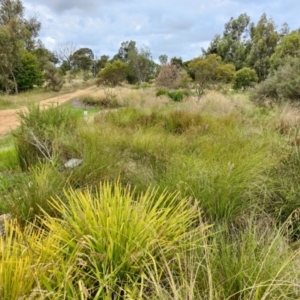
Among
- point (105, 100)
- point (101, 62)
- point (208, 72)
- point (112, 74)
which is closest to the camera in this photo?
point (105, 100)

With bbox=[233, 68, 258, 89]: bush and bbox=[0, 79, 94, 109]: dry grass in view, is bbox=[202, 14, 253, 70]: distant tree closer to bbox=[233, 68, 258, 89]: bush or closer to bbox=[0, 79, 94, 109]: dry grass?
bbox=[233, 68, 258, 89]: bush

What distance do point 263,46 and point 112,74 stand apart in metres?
18.2

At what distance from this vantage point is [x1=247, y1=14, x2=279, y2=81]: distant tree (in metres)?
31.4

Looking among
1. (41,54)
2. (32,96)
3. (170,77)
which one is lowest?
(32,96)

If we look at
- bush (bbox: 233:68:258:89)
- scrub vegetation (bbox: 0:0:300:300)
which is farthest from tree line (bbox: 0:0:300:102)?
scrub vegetation (bbox: 0:0:300:300)

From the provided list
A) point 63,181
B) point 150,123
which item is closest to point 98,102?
point 150,123

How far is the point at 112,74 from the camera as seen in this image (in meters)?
27.7

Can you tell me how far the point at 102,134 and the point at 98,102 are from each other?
13.1 m

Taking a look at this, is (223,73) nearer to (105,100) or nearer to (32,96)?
(105,100)

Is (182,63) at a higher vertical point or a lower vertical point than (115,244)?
higher

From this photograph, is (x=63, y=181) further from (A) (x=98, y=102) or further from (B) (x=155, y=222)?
(A) (x=98, y=102)

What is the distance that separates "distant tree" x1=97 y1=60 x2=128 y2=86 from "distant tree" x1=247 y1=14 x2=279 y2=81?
15863 mm

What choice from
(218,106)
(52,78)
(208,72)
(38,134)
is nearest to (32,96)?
(52,78)

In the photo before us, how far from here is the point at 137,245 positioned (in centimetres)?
133
